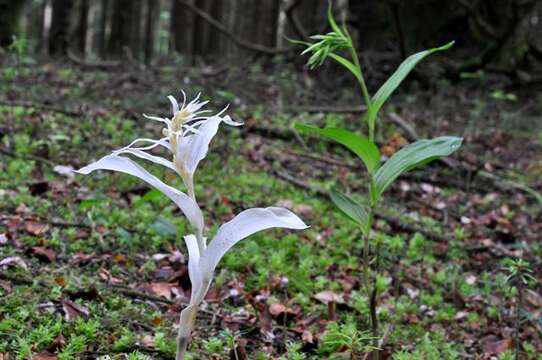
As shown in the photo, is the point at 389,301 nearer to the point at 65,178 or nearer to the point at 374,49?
the point at 65,178

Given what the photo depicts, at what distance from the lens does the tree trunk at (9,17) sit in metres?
8.78

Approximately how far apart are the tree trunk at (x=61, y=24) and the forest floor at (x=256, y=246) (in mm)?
4012

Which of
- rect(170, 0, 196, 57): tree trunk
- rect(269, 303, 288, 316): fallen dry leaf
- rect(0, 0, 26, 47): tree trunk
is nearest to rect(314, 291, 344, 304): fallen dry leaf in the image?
rect(269, 303, 288, 316): fallen dry leaf

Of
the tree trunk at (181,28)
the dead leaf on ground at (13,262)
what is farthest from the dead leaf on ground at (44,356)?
the tree trunk at (181,28)

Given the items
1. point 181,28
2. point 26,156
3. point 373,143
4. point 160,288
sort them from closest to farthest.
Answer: point 373,143 → point 160,288 → point 26,156 → point 181,28

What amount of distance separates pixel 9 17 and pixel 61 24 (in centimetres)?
161

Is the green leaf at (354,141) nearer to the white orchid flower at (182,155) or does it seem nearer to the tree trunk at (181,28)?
the white orchid flower at (182,155)

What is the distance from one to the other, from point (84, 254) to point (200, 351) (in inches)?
41.4

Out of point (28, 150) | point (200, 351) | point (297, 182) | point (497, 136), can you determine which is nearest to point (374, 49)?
point (497, 136)

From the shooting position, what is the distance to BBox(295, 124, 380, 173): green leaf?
193cm

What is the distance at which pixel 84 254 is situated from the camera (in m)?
3.01

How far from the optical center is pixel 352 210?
2.13 meters

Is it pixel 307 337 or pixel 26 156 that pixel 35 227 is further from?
pixel 307 337

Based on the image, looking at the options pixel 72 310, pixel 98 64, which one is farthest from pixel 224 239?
pixel 98 64
